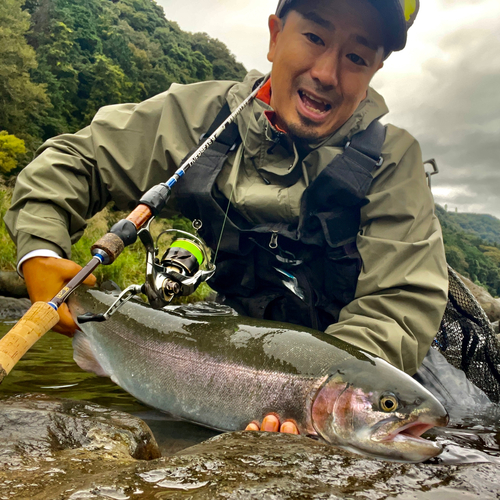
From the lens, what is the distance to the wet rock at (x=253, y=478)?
1091 millimetres

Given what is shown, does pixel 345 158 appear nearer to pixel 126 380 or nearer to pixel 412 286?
pixel 412 286

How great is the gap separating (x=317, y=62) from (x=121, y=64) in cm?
4792

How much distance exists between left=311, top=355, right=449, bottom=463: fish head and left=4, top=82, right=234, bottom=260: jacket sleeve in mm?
2084

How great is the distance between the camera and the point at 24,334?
2074mm

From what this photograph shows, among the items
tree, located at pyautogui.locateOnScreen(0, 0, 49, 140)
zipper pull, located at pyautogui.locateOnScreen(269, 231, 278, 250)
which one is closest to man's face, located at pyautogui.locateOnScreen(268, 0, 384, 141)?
zipper pull, located at pyautogui.locateOnScreen(269, 231, 278, 250)

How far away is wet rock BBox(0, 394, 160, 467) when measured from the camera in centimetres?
162

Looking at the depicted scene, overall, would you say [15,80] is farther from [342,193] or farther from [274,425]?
[274,425]

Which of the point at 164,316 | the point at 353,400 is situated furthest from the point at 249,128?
the point at 353,400

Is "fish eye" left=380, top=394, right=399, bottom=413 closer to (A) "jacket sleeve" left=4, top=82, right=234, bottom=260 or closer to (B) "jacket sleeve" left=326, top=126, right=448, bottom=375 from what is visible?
(B) "jacket sleeve" left=326, top=126, right=448, bottom=375

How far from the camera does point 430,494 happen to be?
1.17m

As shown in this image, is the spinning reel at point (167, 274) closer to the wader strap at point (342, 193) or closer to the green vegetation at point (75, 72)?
the wader strap at point (342, 193)

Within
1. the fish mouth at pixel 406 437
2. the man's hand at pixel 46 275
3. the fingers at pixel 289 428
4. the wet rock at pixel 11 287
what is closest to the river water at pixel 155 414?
the fish mouth at pixel 406 437

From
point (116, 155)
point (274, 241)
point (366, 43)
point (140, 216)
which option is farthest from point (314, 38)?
point (140, 216)

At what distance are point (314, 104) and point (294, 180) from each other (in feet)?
1.97
